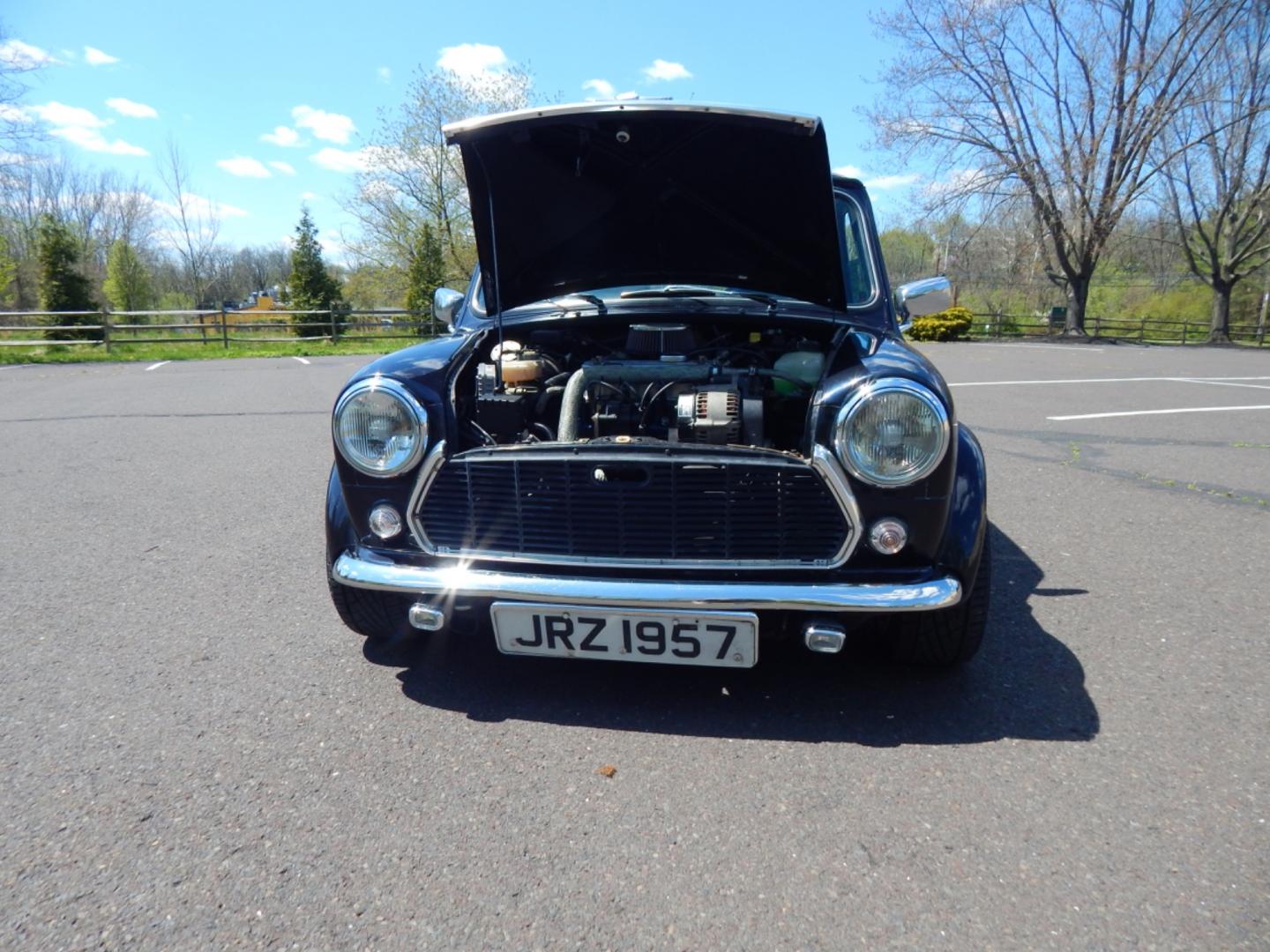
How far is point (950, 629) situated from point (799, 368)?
999mm

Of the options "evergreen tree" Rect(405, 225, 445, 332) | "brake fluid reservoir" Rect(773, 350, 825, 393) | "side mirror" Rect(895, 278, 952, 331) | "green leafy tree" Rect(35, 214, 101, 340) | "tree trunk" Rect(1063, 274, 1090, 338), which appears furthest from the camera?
"tree trunk" Rect(1063, 274, 1090, 338)

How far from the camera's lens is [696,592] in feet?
7.18

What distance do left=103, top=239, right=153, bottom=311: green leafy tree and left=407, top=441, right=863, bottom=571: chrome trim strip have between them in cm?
4530

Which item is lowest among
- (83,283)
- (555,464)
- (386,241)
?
(555,464)

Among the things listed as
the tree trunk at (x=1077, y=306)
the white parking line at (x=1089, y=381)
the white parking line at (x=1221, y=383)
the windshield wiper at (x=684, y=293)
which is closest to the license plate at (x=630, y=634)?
the windshield wiper at (x=684, y=293)

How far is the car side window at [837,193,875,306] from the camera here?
3426mm

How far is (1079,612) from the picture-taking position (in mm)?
3158

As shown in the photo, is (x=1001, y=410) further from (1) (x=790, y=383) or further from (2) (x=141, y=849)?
(2) (x=141, y=849)

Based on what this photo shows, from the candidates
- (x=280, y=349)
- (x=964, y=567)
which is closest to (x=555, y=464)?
(x=964, y=567)

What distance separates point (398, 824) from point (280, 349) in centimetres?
1969

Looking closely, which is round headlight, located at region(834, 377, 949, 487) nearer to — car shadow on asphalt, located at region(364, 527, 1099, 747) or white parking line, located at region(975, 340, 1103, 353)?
car shadow on asphalt, located at region(364, 527, 1099, 747)

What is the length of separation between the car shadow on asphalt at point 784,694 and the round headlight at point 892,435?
689mm

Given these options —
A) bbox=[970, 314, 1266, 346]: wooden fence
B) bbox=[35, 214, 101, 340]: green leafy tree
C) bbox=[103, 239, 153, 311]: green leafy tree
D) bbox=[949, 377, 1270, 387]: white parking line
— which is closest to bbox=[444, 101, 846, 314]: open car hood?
bbox=[949, 377, 1270, 387]: white parking line

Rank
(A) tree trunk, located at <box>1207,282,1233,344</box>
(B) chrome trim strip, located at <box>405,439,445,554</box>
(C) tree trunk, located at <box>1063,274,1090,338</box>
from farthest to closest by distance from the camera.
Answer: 1. (A) tree trunk, located at <box>1207,282,1233,344</box>
2. (C) tree trunk, located at <box>1063,274,1090,338</box>
3. (B) chrome trim strip, located at <box>405,439,445,554</box>
